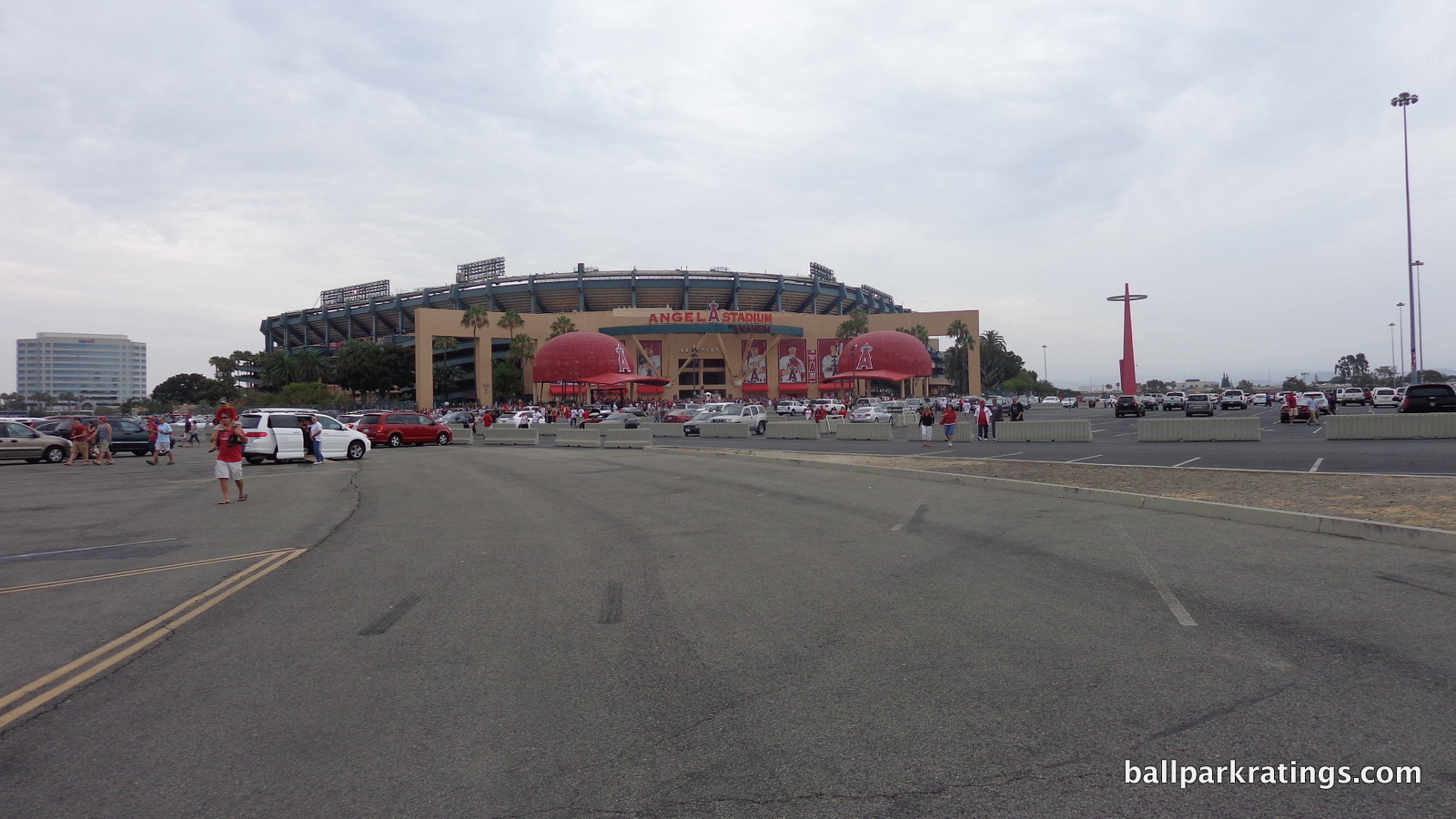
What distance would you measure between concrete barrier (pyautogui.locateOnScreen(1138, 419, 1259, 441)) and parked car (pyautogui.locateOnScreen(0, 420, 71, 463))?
35955mm

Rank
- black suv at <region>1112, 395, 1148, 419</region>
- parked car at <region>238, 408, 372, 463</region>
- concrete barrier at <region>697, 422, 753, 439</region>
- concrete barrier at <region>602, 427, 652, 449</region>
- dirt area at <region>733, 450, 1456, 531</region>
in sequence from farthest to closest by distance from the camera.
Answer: black suv at <region>1112, 395, 1148, 419</region>
concrete barrier at <region>697, 422, 753, 439</region>
concrete barrier at <region>602, 427, 652, 449</region>
parked car at <region>238, 408, 372, 463</region>
dirt area at <region>733, 450, 1456, 531</region>

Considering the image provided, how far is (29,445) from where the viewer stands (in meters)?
27.8

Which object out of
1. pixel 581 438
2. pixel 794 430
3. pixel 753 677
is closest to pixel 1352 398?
pixel 794 430

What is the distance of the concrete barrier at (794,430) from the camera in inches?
1476

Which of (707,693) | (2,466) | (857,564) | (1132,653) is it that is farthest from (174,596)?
(2,466)

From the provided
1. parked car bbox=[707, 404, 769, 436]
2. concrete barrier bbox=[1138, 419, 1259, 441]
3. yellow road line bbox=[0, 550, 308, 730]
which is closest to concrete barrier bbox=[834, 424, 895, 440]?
parked car bbox=[707, 404, 769, 436]

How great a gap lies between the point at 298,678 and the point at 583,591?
8.77ft

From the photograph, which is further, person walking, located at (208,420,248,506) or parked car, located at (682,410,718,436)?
parked car, located at (682,410,718,436)

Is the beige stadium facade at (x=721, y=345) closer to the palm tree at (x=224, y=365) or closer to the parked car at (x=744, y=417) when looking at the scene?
the palm tree at (x=224, y=365)

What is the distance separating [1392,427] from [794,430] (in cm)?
2130

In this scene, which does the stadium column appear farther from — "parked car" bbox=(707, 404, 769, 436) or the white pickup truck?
the white pickup truck

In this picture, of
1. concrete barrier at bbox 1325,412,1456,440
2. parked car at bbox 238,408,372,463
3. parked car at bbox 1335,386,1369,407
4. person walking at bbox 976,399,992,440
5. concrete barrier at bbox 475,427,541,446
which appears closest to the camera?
concrete barrier at bbox 1325,412,1456,440

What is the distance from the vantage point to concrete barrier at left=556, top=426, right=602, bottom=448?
35656 millimetres

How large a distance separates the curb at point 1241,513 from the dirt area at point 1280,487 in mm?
439
